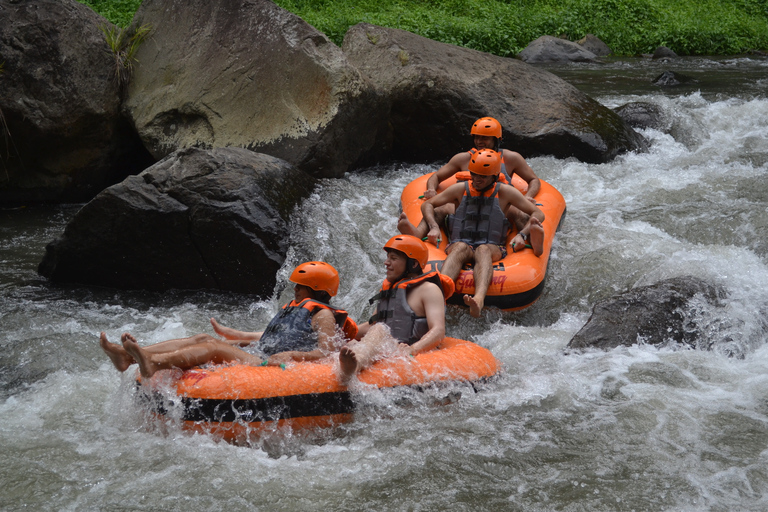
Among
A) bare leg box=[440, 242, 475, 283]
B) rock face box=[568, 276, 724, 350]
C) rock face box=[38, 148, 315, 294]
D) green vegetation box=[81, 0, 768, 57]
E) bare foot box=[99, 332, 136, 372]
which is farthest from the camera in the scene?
green vegetation box=[81, 0, 768, 57]

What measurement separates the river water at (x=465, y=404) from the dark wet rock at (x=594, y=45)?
402 inches

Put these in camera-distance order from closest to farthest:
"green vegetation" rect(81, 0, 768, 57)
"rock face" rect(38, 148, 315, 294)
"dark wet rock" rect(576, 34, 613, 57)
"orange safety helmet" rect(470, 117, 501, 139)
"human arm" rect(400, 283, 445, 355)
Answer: "human arm" rect(400, 283, 445, 355)
"rock face" rect(38, 148, 315, 294)
"orange safety helmet" rect(470, 117, 501, 139)
"green vegetation" rect(81, 0, 768, 57)
"dark wet rock" rect(576, 34, 613, 57)

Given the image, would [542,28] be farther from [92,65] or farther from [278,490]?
[278,490]

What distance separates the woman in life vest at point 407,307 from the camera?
14.9ft

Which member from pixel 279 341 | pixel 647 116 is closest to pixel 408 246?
pixel 279 341

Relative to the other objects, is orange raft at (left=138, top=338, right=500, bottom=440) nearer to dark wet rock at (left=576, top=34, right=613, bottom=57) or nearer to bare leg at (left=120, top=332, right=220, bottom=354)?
bare leg at (left=120, top=332, right=220, bottom=354)

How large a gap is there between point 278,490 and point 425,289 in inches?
67.1

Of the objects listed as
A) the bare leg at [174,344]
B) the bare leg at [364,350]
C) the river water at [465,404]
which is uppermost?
the bare leg at [174,344]

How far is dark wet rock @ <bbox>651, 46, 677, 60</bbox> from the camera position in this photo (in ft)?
54.9

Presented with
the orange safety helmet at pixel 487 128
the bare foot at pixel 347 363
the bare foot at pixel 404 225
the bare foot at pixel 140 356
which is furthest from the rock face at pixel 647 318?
the bare foot at pixel 140 356

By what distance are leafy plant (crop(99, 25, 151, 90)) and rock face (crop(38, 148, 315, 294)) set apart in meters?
2.65

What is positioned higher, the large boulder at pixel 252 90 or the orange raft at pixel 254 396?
the large boulder at pixel 252 90

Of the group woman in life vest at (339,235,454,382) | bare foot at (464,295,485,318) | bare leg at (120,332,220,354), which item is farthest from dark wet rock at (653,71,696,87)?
bare leg at (120,332,220,354)

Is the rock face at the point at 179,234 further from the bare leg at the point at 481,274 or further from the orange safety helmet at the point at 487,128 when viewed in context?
the orange safety helmet at the point at 487,128
